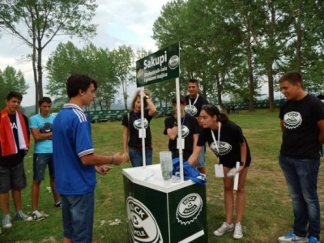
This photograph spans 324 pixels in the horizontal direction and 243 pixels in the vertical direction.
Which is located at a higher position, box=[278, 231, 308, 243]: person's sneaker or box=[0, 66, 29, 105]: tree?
box=[0, 66, 29, 105]: tree

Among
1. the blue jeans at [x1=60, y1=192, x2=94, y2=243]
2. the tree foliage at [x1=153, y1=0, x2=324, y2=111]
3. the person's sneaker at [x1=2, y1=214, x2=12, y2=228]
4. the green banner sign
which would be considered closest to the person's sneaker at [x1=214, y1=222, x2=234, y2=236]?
the blue jeans at [x1=60, y1=192, x2=94, y2=243]

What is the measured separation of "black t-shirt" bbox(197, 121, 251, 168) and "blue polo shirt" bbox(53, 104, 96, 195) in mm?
1589

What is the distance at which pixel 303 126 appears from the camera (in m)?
3.12

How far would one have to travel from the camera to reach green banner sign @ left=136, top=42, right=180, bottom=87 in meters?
2.76

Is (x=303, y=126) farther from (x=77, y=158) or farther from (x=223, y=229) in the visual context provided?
(x=77, y=158)

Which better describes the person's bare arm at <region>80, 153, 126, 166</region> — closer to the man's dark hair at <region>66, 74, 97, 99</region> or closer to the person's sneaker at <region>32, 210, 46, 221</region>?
the man's dark hair at <region>66, 74, 97, 99</region>

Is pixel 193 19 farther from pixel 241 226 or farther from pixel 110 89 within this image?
pixel 241 226

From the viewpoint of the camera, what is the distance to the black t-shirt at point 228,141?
11.2ft

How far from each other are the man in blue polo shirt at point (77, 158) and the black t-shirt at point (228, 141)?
4.53ft

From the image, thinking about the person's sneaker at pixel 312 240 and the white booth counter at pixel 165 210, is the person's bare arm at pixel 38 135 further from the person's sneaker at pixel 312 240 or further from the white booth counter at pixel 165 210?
the person's sneaker at pixel 312 240

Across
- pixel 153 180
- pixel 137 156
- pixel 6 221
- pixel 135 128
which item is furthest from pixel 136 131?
pixel 6 221

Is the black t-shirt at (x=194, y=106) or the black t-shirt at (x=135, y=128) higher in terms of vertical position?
the black t-shirt at (x=194, y=106)

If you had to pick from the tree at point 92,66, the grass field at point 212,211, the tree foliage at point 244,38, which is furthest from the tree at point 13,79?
the grass field at point 212,211

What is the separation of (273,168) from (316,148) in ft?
13.8
